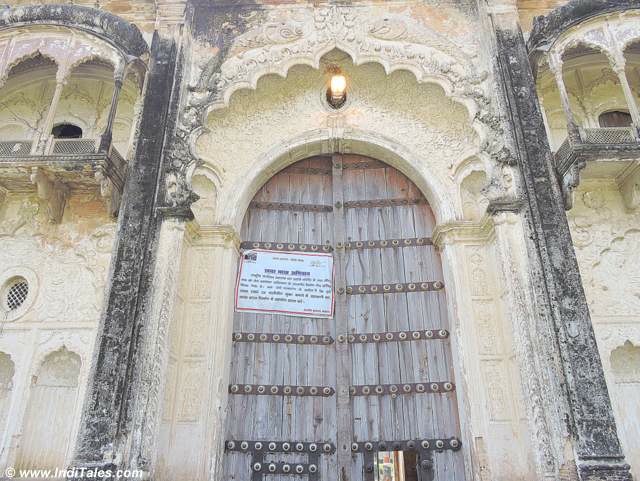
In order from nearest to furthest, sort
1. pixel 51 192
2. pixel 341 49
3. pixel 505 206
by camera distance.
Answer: pixel 505 206
pixel 51 192
pixel 341 49

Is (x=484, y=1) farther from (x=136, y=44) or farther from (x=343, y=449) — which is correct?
(x=343, y=449)

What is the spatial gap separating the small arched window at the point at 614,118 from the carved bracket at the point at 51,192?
755 cm

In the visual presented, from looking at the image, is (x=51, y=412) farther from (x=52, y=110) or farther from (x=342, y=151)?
(x=342, y=151)

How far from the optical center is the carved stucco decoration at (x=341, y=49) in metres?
6.73

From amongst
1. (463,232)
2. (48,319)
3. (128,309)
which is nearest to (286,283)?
(128,309)

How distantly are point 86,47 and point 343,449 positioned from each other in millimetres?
5971

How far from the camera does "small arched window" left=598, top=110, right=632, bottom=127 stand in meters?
7.50

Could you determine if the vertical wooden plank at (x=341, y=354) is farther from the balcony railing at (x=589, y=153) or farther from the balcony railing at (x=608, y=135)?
the balcony railing at (x=608, y=135)

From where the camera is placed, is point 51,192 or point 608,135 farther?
point 51,192

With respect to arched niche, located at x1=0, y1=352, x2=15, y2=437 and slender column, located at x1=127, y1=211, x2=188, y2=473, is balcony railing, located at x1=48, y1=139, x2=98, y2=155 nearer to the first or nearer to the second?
slender column, located at x1=127, y1=211, x2=188, y2=473

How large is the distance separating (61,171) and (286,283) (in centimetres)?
309

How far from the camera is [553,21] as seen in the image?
6.71 meters

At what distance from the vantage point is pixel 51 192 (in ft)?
22.0

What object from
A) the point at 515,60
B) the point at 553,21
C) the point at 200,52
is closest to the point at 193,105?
the point at 200,52
